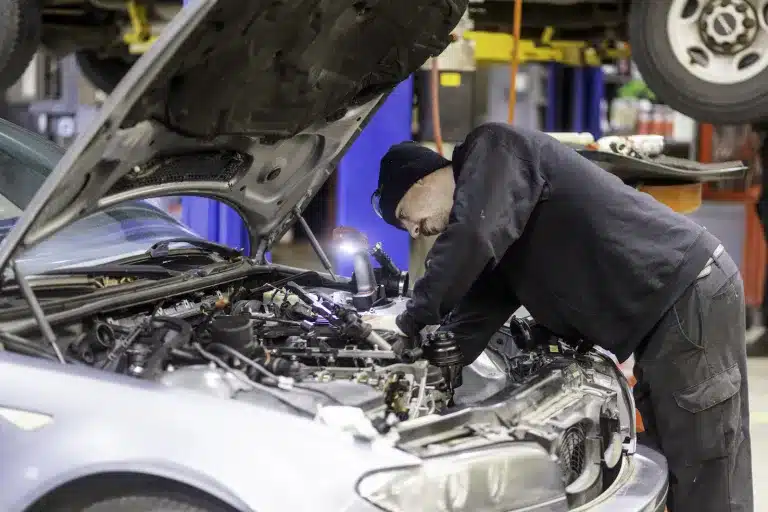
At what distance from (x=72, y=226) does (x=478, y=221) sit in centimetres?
112

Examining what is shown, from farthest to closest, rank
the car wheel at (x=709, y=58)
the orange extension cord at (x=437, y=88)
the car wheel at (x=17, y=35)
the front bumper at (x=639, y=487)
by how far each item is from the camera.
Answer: the car wheel at (x=17, y=35)
the car wheel at (x=709, y=58)
the orange extension cord at (x=437, y=88)
the front bumper at (x=639, y=487)

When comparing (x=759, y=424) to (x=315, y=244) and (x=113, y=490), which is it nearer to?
(x=315, y=244)

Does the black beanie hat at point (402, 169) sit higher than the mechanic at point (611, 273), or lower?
higher

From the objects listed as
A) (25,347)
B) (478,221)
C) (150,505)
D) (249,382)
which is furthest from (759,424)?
(25,347)

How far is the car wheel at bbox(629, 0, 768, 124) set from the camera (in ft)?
15.0

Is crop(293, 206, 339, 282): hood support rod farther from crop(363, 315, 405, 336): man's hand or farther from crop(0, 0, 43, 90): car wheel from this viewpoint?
crop(0, 0, 43, 90): car wheel

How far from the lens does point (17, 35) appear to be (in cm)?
528

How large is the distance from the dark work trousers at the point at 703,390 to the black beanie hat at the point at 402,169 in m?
0.76

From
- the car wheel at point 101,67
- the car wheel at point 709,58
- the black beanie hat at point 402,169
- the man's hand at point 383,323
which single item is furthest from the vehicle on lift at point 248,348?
the car wheel at point 101,67

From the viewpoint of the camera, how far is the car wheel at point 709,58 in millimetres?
4570

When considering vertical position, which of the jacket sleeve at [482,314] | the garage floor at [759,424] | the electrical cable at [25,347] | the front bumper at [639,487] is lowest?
the garage floor at [759,424]

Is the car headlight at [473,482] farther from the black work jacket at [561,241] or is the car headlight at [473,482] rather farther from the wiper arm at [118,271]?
the wiper arm at [118,271]

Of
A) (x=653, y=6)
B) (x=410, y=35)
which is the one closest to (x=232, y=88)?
(x=410, y=35)

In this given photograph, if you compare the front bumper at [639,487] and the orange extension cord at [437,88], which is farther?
the orange extension cord at [437,88]
